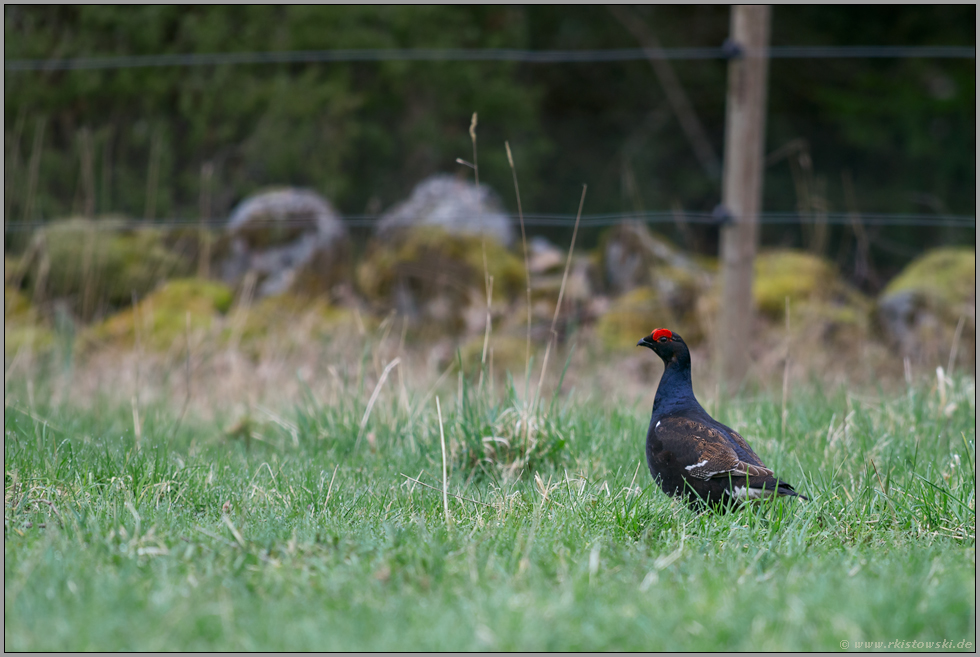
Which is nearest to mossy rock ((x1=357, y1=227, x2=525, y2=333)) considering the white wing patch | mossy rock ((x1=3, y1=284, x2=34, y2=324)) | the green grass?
mossy rock ((x1=3, y1=284, x2=34, y2=324))

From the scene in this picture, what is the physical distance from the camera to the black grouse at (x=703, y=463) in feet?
7.89

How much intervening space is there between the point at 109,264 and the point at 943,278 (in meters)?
7.58

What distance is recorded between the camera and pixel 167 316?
638cm

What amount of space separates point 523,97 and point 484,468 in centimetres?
887

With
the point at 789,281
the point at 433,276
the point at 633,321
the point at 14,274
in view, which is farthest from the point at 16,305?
the point at 789,281

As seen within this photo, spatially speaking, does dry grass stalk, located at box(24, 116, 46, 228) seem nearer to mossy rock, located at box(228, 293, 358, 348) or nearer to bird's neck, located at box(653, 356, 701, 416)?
mossy rock, located at box(228, 293, 358, 348)

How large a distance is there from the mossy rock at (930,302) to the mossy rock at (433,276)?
10.4 ft

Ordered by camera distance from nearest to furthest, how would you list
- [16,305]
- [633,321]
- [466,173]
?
1. [633,321]
2. [16,305]
3. [466,173]

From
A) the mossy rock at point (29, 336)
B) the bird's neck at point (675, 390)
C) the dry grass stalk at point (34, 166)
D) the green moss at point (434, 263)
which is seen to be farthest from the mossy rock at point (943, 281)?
the mossy rock at point (29, 336)

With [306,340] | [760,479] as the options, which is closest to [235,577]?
[760,479]

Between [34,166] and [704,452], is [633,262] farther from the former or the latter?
[34,166]

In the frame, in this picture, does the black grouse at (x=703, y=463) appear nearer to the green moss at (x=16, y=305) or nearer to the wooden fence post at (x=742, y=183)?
the wooden fence post at (x=742, y=183)

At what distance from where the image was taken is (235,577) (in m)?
1.88

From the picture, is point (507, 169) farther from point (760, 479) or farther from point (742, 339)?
point (760, 479)
